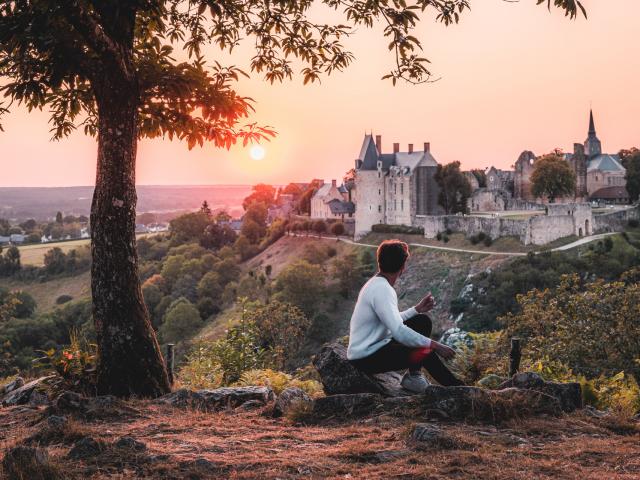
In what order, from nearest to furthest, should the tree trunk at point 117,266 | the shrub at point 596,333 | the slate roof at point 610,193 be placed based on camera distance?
the tree trunk at point 117,266 → the shrub at point 596,333 → the slate roof at point 610,193

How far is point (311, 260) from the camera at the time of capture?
8769cm

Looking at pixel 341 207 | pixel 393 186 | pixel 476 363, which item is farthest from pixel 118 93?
pixel 341 207

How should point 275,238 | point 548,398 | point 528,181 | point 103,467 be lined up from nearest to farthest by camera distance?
1. point 103,467
2. point 548,398
3. point 528,181
4. point 275,238

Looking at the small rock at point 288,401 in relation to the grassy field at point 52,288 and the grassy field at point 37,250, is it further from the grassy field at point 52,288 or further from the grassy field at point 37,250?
the grassy field at point 37,250

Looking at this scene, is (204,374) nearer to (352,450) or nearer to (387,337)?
(387,337)

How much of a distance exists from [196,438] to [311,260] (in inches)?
3204

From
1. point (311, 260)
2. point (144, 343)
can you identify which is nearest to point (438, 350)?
point (144, 343)

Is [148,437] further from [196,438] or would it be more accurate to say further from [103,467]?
[103,467]

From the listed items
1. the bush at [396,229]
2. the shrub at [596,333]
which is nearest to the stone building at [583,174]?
the bush at [396,229]

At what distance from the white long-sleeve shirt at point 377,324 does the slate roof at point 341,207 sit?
9746 centimetres

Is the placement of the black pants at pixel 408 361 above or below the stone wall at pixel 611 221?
above

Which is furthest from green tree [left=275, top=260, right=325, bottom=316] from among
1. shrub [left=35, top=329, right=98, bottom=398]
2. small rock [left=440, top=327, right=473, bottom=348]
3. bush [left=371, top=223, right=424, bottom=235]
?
shrub [left=35, top=329, right=98, bottom=398]

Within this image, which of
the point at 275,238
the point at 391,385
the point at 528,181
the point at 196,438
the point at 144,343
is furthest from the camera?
the point at 275,238

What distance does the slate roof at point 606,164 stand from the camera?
9781 cm
